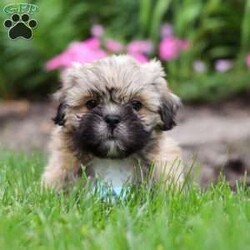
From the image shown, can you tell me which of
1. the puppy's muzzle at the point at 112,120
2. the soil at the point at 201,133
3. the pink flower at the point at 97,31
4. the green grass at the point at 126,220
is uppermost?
the puppy's muzzle at the point at 112,120

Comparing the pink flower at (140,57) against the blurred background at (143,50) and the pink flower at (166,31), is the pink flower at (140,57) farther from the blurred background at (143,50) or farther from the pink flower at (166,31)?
the pink flower at (166,31)

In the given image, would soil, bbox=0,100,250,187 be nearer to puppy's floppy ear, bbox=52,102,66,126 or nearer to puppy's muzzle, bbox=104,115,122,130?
puppy's floppy ear, bbox=52,102,66,126

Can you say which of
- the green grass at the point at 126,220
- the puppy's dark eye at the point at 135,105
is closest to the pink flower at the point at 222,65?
the puppy's dark eye at the point at 135,105

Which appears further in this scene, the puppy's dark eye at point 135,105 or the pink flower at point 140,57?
the pink flower at point 140,57

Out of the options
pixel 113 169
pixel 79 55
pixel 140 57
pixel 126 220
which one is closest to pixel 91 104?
pixel 113 169

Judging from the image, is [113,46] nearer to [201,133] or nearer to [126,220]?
[201,133]

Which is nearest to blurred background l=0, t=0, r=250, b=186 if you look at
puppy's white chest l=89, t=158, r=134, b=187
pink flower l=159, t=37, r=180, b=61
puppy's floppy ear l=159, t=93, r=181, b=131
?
pink flower l=159, t=37, r=180, b=61
